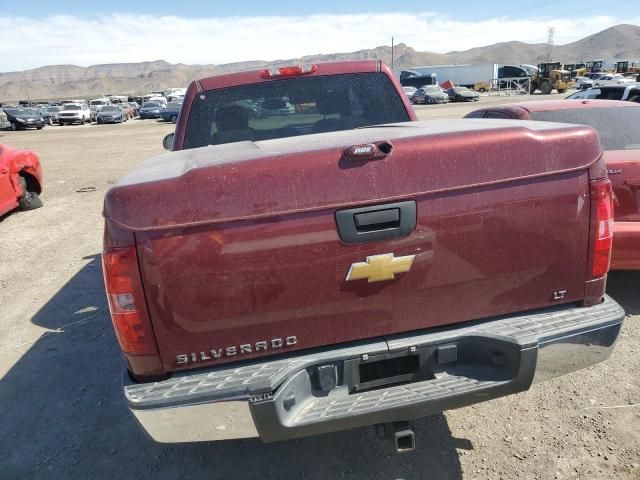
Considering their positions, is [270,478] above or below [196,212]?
below

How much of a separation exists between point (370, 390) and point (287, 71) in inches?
94.1

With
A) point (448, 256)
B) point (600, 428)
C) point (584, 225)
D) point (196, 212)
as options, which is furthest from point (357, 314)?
point (600, 428)

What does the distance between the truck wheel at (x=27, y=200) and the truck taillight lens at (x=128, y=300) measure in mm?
8271

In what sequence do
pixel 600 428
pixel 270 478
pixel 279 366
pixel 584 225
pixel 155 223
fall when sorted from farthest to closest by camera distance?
1. pixel 600 428
2. pixel 270 478
3. pixel 584 225
4. pixel 279 366
5. pixel 155 223

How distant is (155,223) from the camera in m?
1.90

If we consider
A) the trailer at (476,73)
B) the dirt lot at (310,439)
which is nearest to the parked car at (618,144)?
the dirt lot at (310,439)

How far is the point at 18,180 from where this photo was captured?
8555 mm

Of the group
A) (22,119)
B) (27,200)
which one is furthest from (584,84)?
(27,200)

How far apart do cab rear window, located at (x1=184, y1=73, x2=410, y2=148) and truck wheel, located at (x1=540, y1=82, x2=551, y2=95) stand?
50.5 m

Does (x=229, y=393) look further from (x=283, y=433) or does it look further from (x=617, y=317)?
(x=617, y=317)

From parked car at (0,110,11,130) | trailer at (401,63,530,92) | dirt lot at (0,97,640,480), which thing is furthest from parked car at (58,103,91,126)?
dirt lot at (0,97,640,480)

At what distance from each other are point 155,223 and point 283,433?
3.23 ft

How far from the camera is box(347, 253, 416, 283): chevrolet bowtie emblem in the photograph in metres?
2.03

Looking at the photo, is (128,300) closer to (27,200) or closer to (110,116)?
(27,200)
